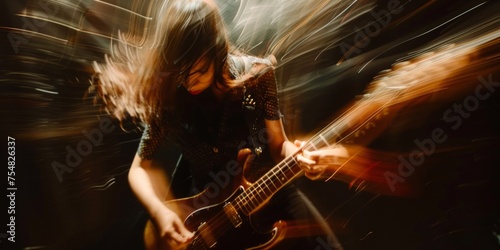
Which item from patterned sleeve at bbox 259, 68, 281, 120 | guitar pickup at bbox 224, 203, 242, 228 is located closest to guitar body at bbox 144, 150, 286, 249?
guitar pickup at bbox 224, 203, 242, 228

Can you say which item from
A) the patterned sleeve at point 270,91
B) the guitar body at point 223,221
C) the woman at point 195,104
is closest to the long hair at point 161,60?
the woman at point 195,104

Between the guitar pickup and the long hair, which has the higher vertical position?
the long hair

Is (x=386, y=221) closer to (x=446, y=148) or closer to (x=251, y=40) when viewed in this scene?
(x=446, y=148)

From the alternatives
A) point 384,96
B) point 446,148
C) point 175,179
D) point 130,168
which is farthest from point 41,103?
point 446,148

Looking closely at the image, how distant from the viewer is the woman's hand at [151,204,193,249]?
1.52 m

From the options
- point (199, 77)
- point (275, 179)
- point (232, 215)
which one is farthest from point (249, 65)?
point (232, 215)

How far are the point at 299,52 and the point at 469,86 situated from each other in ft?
2.01

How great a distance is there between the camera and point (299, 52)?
4.82 feet

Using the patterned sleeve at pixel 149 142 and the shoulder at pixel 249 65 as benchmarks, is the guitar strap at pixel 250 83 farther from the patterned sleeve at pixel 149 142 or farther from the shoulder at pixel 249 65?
the patterned sleeve at pixel 149 142

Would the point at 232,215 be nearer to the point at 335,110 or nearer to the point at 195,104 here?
the point at 195,104

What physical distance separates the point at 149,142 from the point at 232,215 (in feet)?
1.39

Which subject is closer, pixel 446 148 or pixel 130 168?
pixel 446 148

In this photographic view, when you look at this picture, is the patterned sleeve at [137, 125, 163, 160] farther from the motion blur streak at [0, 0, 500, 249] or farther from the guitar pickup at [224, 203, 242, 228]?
the guitar pickup at [224, 203, 242, 228]

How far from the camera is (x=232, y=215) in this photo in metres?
1.47
